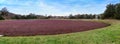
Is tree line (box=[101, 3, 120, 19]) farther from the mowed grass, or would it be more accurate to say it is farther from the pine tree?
the mowed grass

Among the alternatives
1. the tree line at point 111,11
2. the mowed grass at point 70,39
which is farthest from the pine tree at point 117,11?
the mowed grass at point 70,39

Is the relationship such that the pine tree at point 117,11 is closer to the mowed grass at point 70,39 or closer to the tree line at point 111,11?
the tree line at point 111,11

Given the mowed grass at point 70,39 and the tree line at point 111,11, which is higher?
the tree line at point 111,11

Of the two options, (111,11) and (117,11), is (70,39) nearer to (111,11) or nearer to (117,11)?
(117,11)

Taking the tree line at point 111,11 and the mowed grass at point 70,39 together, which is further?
the tree line at point 111,11

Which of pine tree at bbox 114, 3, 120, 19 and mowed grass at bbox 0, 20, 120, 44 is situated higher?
pine tree at bbox 114, 3, 120, 19

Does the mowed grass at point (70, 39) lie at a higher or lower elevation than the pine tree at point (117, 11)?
lower

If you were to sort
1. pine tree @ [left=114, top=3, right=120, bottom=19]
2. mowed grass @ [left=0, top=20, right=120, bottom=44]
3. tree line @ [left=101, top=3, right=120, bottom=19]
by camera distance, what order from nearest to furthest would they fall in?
mowed grass @ [left=0, top=20, right=120, bottom=44] → pine tree @ [left=114, top=3, right=120, bottom=19] → tree line @ [left=101, top=3, right=120, bottom=19]

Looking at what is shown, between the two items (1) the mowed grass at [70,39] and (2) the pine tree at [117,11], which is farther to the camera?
(2) the pine tree at [117,11]

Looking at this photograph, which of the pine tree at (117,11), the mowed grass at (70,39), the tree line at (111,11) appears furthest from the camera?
the tree line at (111,11)

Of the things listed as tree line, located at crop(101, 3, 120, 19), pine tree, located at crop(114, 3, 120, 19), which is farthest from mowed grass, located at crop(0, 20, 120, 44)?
tree line, located at crop(101, 3, 120, 19)

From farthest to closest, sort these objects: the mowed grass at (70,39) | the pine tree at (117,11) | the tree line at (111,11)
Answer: the tree line at (111,11), the pine tree at (117,11), the mowed grass at (70,39)

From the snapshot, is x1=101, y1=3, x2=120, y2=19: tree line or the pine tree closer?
the pine tree

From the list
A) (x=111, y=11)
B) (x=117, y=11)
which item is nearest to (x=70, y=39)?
(x=117, y=11)
